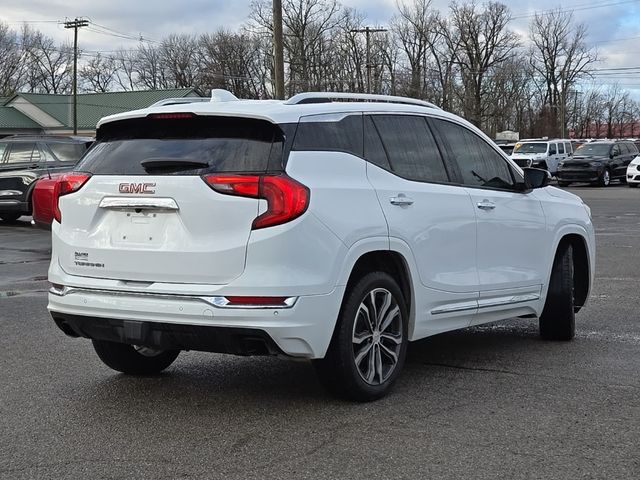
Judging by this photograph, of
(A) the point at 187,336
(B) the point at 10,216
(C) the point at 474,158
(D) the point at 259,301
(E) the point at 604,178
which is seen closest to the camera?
(D) the point at 259,301

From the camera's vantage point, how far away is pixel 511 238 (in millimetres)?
6289

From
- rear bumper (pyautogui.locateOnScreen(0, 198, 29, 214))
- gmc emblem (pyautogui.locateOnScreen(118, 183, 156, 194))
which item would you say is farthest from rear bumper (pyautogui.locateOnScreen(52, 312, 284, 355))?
rear bumper (pyautogui.locateOnScreen(0, 198, 29, 214))

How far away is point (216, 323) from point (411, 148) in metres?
1.93

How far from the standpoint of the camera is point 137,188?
4.79m

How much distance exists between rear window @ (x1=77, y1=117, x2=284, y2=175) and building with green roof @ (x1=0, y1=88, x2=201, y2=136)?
64.6 metres

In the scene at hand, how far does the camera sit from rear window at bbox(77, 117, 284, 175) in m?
4.65

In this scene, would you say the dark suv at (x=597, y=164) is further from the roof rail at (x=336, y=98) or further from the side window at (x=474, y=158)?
the roof rail at (x=336, y=98)

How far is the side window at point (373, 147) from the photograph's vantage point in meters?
5.22

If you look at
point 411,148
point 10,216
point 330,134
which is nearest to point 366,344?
point 330,134

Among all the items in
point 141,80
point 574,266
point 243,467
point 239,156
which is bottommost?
point 243,467

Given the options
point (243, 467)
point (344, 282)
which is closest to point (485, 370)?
point (344, 282)

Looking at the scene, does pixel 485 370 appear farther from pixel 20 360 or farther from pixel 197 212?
pixel 20 360

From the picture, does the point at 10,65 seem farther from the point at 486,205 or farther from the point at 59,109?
the point at 486,205

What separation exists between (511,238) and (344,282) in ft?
6.68
